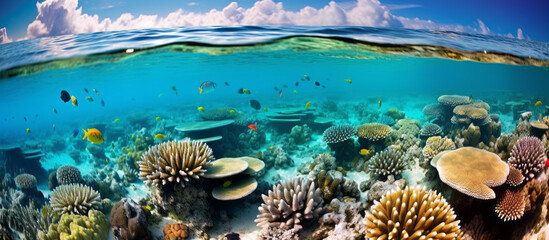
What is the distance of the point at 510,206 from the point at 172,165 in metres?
6.38

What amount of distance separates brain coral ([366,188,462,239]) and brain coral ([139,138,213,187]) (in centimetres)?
352

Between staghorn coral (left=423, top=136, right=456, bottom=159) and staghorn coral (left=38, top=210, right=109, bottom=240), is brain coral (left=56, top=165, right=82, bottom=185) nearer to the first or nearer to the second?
staghorn coral (left=38, top=210, right=109, bottom=240)

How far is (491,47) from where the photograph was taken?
33.0 feet

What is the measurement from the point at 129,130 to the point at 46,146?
6.18m

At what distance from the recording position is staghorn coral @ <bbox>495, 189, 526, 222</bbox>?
4.25m

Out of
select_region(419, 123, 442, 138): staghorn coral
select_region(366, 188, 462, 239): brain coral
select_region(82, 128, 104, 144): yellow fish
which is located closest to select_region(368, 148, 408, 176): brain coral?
select_region(366, 188, 462, 239): brain coral

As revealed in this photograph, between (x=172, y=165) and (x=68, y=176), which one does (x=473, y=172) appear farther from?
(x=68, y=176)

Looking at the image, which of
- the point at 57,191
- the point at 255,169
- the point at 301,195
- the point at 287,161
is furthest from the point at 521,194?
the point at 57,191

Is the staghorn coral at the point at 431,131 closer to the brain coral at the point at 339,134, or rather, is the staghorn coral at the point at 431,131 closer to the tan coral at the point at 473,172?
the brain coral at the point at 339,134

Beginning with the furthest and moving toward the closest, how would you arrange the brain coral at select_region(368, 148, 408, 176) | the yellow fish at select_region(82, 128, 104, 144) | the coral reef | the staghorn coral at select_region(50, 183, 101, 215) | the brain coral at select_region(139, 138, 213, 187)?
the yellow fish at select_region(82, 128, 104, 144), the brain coral at select_region(368, 148, 408, 176), the staghorn coral at select_region(50, 183, 101, 215), the brain coral at select_region(139, 138, 213, 187), the coral reef

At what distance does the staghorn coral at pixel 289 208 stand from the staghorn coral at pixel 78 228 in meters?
3.37

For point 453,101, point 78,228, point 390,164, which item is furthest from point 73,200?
point 453,101

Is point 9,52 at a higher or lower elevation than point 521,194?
higher

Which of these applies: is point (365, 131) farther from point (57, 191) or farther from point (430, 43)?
point (57, 191)
